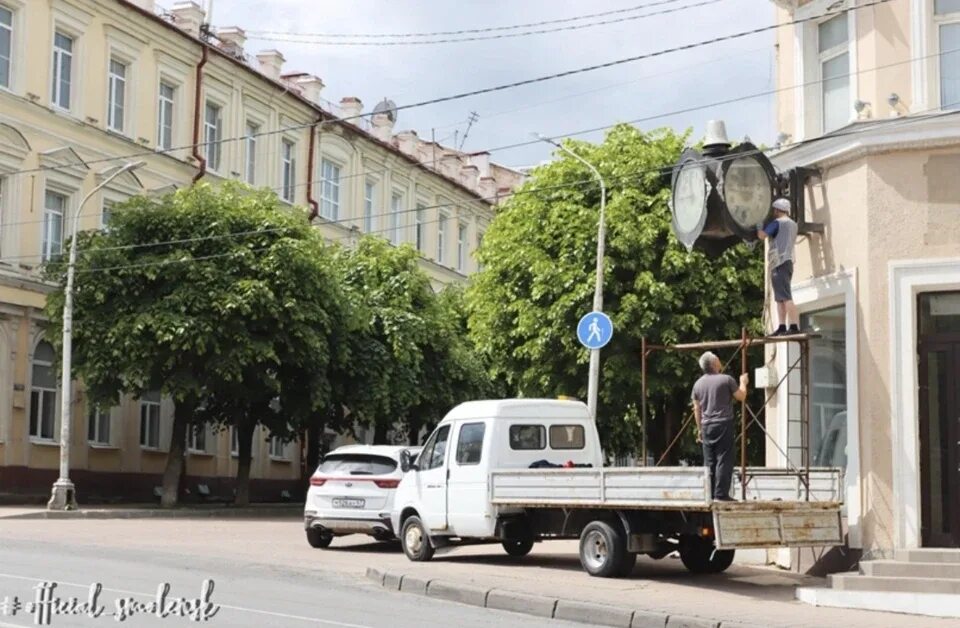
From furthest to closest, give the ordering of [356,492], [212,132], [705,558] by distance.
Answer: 1. [212,132]
2. [356,492]
3. [705,558]

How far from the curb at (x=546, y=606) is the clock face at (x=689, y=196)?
19.1 feet

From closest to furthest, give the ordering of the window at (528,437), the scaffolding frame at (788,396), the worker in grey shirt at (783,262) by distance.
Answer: the scaffolding frame at (788,396) → the worker in grey shirt at (783,262) → the window at (528,437)

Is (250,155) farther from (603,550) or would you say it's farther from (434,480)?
(603,550)

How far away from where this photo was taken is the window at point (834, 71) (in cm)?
1802

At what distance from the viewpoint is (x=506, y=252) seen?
116ft

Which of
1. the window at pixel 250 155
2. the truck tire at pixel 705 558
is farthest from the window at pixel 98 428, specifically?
the truck tire at pixel 705 558

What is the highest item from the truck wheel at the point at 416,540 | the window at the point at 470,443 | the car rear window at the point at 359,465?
the window at the point at 470,443

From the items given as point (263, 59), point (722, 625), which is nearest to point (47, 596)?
point (722, 625)

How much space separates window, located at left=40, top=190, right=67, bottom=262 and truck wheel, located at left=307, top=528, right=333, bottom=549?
645 inches

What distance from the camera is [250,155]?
153 ft

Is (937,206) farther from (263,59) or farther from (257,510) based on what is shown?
(263,59)

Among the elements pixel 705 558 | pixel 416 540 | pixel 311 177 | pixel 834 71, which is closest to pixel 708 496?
pixel 705 558

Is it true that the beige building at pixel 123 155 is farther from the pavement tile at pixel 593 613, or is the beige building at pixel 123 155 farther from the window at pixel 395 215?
the pavement tile at pixel 593 613

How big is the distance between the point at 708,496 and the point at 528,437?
4858mm
